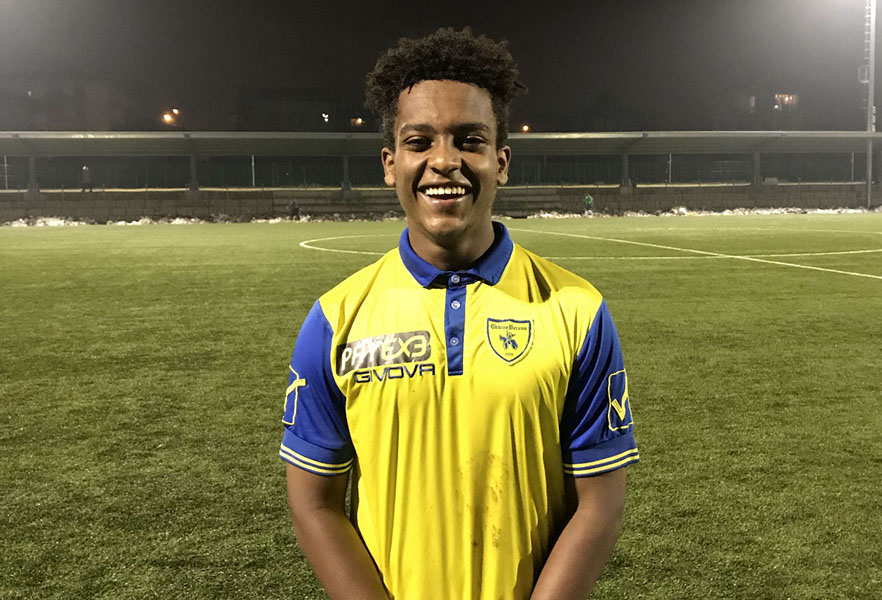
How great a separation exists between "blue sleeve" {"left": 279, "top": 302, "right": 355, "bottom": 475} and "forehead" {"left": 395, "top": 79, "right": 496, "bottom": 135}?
41 cm

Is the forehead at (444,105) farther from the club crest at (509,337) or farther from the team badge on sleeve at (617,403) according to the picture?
the team badge on sleeve at (617,403)

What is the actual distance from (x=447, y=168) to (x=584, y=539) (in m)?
0.73

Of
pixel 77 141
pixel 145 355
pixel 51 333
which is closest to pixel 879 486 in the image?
pixel 145 355

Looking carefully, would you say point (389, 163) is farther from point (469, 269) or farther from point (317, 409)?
point (317, 409)

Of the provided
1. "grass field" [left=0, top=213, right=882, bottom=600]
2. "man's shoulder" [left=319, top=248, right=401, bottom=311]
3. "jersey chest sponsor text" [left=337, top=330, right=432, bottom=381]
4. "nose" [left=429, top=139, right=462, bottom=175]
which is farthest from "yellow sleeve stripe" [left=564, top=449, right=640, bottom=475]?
"grass field" [left=0, top=213, right=882, bottom=600]

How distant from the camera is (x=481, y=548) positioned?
5.49 feet

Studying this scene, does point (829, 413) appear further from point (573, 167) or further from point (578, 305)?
point (573, 167)

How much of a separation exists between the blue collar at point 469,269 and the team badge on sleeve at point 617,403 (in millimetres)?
297

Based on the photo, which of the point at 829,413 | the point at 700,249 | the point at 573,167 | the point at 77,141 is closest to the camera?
the point at 829,413

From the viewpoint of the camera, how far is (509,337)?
1.64 metres

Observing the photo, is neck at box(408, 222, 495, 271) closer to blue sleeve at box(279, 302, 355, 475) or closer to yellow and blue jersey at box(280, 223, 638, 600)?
yellow and blue jersey at box(280, 223, 638, 600)

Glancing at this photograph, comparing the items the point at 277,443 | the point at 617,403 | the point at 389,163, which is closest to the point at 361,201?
the point at 277,443

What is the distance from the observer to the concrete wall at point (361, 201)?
38688 millimetres

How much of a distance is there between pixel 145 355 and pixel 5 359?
1.10 meters
